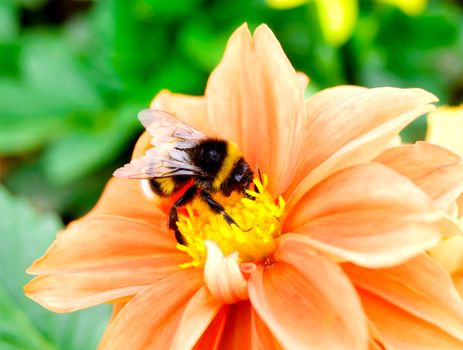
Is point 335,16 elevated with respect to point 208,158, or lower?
lower

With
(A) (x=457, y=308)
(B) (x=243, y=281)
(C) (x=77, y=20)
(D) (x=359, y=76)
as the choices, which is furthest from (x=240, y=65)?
(C) (x=77, y=20)

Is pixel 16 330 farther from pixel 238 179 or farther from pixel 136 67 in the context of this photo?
pixel 136 67

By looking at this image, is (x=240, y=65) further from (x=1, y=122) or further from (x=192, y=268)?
(x=1, y=122)

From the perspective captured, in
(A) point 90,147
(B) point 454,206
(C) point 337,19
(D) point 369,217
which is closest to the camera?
(D) point 369,217

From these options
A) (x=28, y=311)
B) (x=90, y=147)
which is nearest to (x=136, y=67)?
(x=90, y=147)

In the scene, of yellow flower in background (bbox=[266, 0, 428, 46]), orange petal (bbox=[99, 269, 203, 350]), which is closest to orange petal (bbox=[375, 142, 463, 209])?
orange petal (bbox=[99, 269, 203, 350])

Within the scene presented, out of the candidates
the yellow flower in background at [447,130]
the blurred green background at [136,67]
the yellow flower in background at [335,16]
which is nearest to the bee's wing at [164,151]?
the yellow flower in background at [447,130]

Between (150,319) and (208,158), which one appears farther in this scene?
(208,158)
